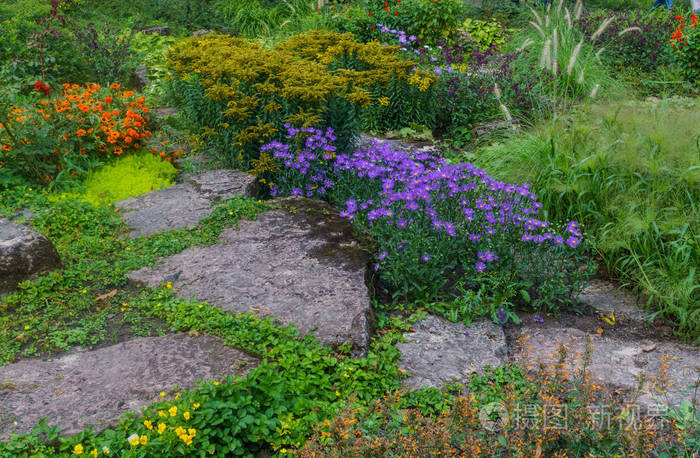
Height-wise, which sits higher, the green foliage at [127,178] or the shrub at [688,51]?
the shrub at [688,51]

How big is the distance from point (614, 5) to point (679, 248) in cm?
1194

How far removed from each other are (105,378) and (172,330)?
597 mm

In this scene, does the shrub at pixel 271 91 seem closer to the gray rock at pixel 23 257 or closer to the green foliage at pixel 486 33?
the gray rock at pixel 23 257

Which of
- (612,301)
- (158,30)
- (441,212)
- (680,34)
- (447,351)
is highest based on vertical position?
(680,34)

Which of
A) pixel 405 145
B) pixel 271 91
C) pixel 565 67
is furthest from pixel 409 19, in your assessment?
pixel 271 91

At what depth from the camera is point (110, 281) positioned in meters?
3.86

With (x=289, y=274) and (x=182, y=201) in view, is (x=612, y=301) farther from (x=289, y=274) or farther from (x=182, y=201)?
(x=182, y=201)

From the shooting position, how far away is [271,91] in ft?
16.1

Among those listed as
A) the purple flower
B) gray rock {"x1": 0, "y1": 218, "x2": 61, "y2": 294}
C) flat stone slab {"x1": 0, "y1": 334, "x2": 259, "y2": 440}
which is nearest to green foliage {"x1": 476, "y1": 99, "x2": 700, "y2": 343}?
the purple flower

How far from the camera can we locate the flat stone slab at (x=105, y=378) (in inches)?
98.5

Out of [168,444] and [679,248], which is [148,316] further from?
[679,248]

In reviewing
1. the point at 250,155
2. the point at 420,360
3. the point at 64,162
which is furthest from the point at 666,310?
the point at 64,162

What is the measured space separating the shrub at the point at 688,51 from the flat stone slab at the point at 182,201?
7.15 m

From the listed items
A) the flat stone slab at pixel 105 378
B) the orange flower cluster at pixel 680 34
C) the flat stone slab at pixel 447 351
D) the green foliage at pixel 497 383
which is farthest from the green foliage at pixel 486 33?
the flat stone slab at pixel 105 378
